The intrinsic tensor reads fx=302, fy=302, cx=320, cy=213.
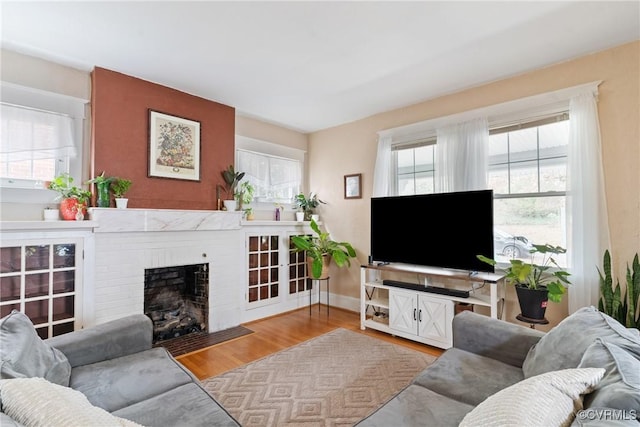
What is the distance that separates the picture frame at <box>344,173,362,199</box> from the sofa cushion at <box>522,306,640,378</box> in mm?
2898

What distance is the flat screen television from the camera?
2.93 meters

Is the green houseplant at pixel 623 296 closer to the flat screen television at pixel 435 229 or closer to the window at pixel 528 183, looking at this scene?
the window at pixel 528 183

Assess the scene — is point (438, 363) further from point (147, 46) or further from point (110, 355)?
point (147, 46)

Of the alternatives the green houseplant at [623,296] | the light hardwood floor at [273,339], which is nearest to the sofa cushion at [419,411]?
the light hardwood floor at [273,339]

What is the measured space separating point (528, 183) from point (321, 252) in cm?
250

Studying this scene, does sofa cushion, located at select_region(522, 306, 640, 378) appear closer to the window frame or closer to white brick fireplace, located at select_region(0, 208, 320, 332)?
white brick fireplace, located at select_region(0, 208, 320, 332)

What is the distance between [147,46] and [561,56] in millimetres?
3535

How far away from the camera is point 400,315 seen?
131 inches

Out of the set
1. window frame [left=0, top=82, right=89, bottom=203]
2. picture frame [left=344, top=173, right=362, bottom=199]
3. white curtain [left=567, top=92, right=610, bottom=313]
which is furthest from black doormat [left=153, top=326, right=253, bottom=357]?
white curtain [left=567, top=92, right=610, bottom=313]

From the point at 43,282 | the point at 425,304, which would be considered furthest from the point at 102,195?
the point at 425,304

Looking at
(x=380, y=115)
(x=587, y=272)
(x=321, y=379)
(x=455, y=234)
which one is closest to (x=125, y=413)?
Result: (x=321, y=379)

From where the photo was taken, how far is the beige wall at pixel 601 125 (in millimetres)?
2413

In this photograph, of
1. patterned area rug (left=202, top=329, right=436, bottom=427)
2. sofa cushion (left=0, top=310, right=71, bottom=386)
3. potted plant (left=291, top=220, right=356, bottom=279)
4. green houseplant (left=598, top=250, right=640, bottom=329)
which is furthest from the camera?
potted plant (left=291, top=220, right=356, bottom=279)

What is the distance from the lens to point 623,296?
2.43m
